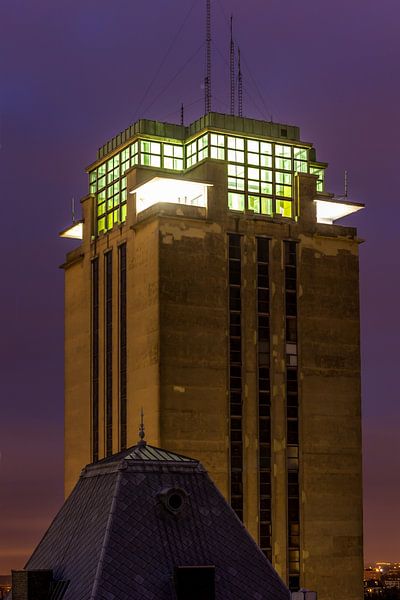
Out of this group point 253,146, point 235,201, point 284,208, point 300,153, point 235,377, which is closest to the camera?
point 235,377

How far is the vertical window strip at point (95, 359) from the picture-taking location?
119 m

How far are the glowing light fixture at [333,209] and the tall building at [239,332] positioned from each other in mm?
281

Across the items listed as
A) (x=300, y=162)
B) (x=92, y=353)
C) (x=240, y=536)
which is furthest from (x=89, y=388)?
(x=240, y=536)

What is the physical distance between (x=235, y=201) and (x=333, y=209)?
38.4ft

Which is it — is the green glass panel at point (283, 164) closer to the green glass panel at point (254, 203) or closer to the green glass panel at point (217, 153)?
the green glass panel at point (254, 203)

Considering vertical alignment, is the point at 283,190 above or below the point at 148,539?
above

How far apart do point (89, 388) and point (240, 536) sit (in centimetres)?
6876

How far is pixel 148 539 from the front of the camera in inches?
1973

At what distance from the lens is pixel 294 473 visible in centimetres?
11244

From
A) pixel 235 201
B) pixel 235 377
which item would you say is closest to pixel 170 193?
pixel 235 201

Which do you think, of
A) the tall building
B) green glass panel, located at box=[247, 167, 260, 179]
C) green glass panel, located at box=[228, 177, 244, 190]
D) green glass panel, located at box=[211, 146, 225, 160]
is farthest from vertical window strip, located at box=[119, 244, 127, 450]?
green glass panel, located at box=[247, 167, 260, 179]

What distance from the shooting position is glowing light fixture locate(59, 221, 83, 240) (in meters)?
128

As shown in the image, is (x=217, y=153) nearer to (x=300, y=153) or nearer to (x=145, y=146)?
(x=145, y=146)

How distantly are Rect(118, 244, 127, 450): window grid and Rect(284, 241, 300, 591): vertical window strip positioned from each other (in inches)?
557
